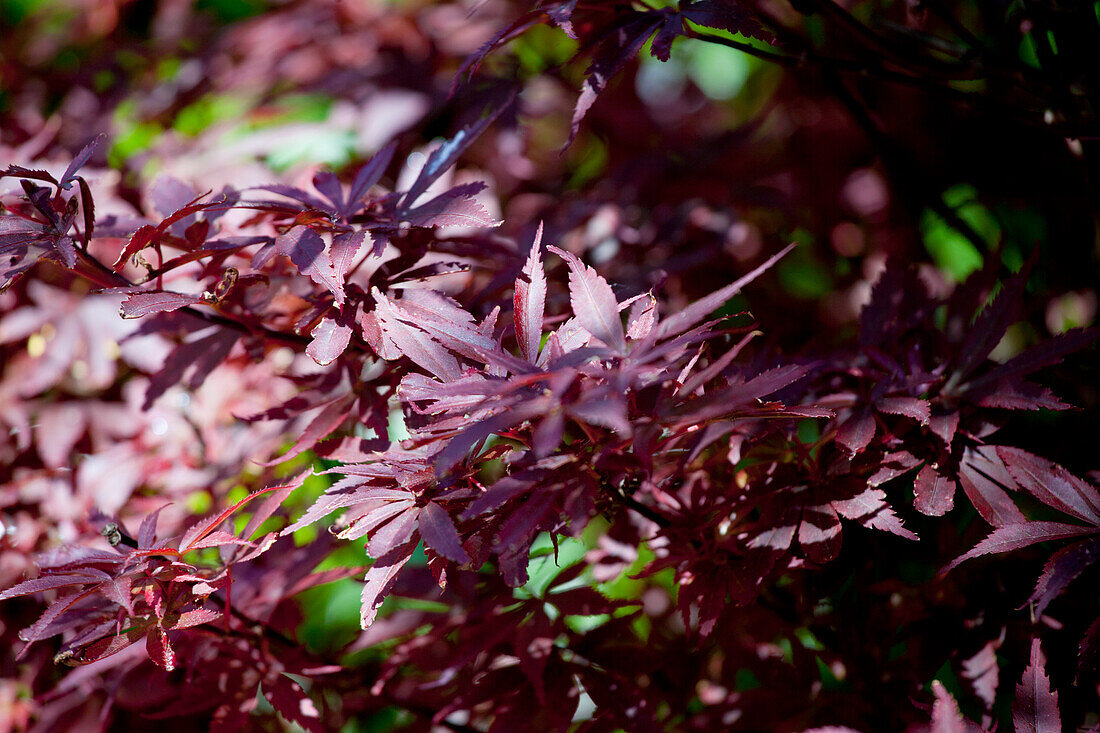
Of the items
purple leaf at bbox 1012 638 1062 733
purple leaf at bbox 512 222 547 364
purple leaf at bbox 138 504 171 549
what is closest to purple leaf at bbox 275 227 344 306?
purple leaf at bbox 512 222 547 364

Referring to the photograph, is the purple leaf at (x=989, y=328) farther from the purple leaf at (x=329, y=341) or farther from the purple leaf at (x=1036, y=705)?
the purple leaf at (x=329, y=341)

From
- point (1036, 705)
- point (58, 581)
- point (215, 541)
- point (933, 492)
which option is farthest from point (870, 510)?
point (58, 581)

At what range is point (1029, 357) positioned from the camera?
644 millimetres

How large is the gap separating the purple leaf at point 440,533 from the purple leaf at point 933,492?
14.2 inches

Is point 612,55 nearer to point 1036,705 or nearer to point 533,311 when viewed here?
point 533,311

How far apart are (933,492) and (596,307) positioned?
32cm

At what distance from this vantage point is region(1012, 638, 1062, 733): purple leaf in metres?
0.57

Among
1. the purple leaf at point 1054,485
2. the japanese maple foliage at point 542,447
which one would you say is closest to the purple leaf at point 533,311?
the japanese maple foliage at point 542,447

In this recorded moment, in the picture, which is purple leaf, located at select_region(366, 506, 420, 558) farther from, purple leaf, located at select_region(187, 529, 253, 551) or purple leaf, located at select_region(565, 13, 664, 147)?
purple leaf, located at select_region(565, 13, 664, 147)

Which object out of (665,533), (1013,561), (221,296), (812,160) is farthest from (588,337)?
(812,160)

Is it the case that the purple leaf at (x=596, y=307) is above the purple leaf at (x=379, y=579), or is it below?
above

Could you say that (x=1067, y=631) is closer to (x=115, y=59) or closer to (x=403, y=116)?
(x=403, y=116)

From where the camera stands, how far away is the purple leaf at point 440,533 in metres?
0.52

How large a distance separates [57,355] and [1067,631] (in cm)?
128
